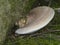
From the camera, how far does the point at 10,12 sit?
1.65 meters

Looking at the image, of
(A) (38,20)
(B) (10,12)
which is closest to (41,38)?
(A) (38,20)

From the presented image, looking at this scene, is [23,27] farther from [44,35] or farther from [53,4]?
[53,4]

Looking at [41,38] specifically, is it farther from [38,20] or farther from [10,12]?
[10,12]

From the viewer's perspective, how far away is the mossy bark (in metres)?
1.57

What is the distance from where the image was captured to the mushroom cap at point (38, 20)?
1.65m

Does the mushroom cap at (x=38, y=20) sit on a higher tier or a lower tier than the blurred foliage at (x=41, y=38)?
Answer: higher

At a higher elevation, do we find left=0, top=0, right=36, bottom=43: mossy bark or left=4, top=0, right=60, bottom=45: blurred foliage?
left=0, top=0, right=36, bottom=43: mossy bark

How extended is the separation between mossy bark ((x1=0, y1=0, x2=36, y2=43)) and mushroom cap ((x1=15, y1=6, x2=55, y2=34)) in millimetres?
90

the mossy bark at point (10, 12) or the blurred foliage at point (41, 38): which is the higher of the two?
the mossy bark at point (10, 12)

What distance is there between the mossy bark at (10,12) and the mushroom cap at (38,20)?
9 cm

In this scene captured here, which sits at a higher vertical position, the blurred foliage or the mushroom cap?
the mushroom cap

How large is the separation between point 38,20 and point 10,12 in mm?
233

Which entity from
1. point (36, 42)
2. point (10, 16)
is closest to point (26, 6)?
point (10, 16)

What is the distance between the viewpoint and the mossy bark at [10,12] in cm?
157
